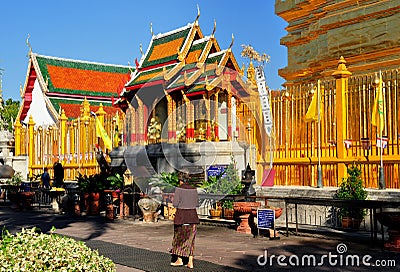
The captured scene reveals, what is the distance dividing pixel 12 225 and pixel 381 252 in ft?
35.3

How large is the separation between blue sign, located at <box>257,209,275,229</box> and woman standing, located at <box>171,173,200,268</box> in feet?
10.8

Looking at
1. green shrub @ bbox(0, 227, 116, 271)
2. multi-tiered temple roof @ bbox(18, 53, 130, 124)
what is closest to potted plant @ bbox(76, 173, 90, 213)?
green shrub @ bbox(0, 227, 116, 271)

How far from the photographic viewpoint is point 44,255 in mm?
5629

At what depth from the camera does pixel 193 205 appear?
1027 cm

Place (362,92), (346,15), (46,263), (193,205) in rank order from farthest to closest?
(346,15)
(362,92)
(193,205)
(46,263)

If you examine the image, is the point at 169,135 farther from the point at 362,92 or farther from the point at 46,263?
the point at 46,263

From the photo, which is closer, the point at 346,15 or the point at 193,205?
the point at 193,205

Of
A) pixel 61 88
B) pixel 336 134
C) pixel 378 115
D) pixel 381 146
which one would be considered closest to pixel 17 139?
pixel 61 88

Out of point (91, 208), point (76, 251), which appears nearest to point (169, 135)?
point (91, 208)

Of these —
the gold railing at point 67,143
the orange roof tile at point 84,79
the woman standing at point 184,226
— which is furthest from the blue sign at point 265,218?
the orange roof tile at point 84,79

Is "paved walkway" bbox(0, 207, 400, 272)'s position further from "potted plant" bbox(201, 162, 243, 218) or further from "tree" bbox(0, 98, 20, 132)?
"tree" bbox(0, 98, 20, 132)

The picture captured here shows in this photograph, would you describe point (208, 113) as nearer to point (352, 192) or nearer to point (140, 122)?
point (140, 122)

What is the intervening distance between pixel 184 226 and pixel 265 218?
3.58m

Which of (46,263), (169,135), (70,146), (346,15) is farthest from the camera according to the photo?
(70,146)
